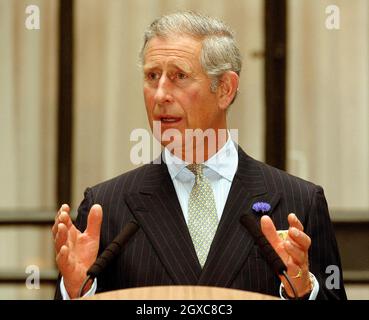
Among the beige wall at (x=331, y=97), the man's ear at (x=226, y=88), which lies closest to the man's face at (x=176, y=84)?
the man's ear at (x=226, y=88)

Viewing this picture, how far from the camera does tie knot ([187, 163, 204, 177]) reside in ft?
12.0

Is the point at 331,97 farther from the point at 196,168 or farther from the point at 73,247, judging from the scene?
the point at 73,247

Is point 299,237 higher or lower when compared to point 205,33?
lower

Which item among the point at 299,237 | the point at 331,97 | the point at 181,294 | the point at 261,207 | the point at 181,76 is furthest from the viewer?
the point at 331,97

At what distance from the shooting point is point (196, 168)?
144 inches

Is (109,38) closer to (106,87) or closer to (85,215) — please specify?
(106,87)

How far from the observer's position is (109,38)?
673 cm

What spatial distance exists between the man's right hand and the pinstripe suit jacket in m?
0.19

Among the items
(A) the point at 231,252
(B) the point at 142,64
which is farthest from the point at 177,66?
(A) the point at 231,252

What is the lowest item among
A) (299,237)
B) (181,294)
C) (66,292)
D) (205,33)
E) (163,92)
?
(66,292)

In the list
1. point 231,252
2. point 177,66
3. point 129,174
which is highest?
point 177,66

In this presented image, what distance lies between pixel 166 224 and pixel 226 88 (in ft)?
2.29

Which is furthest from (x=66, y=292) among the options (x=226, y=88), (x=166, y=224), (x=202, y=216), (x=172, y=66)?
(x=226, y=88)

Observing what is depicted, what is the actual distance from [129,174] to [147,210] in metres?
0.28
